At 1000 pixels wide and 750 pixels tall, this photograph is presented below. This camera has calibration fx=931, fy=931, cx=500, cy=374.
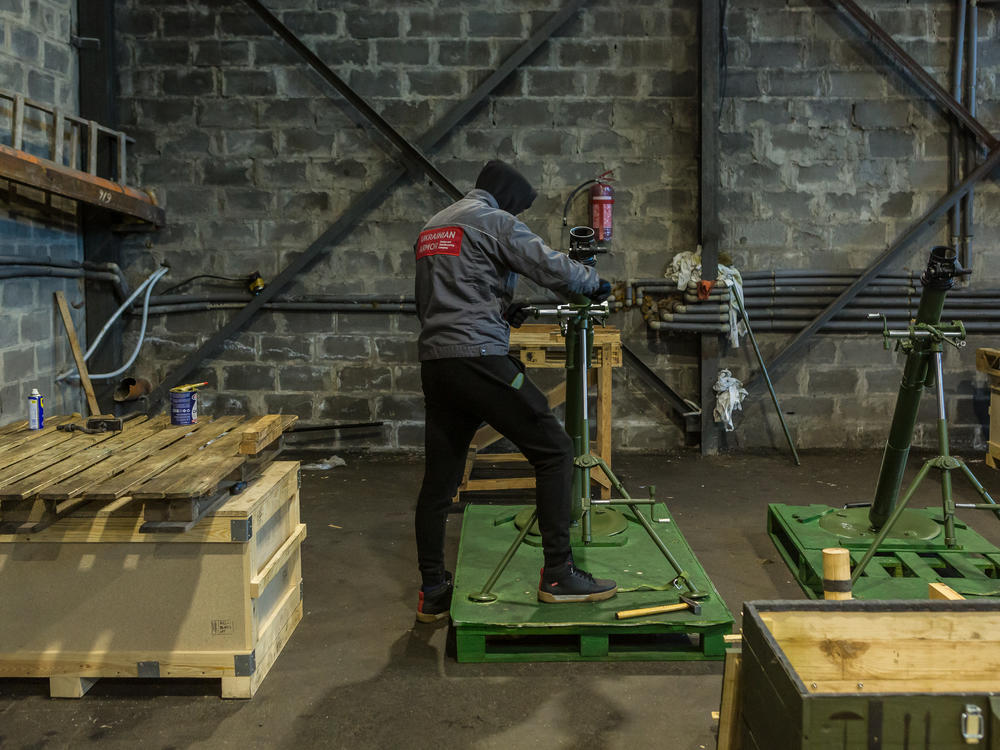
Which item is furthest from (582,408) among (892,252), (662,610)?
(892,252)

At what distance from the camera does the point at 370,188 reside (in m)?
6.97

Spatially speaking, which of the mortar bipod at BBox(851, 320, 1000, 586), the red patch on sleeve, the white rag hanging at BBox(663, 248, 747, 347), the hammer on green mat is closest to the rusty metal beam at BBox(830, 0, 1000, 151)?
the white rag hanging at BBox(663, 248, 747, 347)

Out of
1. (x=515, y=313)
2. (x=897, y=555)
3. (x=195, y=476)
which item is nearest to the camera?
(x=195, y=476)

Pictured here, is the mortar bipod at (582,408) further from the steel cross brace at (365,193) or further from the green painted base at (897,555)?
the steel cross brace at (365,193)

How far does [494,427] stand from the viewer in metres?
3.50

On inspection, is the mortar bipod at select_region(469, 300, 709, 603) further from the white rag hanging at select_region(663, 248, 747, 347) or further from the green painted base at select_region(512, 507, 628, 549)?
the white rag hanging at select_region(663, 248, 747, 347)

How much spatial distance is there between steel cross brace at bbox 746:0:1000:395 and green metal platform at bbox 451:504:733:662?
11.3 feet

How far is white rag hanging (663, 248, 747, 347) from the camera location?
6887mm

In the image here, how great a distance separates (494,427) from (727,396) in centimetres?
381

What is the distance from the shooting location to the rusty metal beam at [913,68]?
267 inches

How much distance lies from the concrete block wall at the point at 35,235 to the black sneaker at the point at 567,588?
3.85 metres

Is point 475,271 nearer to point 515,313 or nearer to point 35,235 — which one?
point 515,313

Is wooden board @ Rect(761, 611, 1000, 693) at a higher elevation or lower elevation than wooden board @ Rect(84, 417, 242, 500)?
lower

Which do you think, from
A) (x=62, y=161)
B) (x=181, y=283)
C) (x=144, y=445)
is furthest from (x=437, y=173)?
(x=144, y=445)
